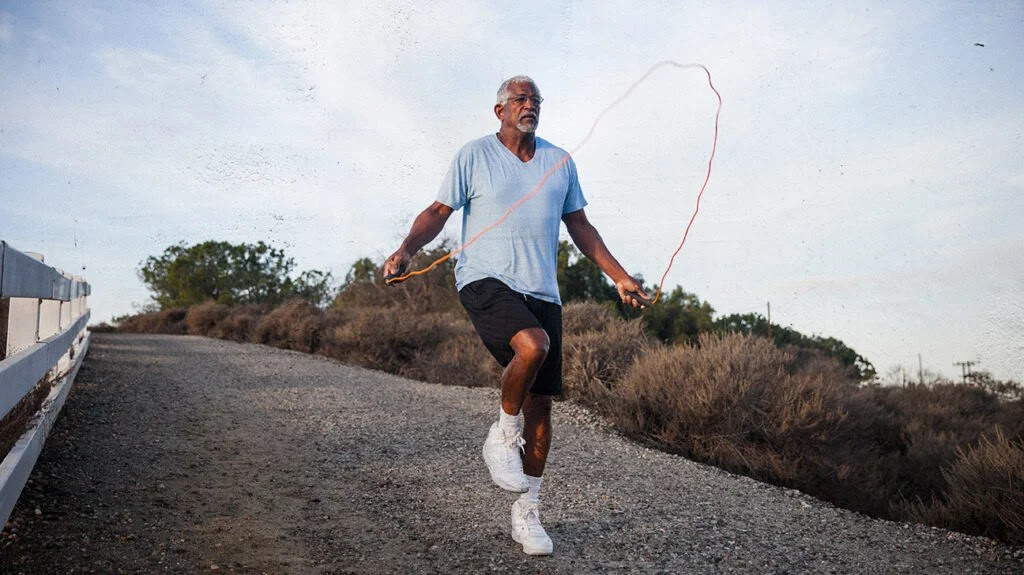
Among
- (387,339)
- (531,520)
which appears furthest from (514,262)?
(387,339)

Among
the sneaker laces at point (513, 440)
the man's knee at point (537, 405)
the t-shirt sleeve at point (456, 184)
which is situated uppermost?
the t-shirt sleeve at point (456, 184)

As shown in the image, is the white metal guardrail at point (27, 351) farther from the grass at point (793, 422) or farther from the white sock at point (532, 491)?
the grass at point (793, 422)

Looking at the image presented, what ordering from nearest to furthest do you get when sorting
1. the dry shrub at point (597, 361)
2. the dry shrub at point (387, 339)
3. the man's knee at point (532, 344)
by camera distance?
1. the man's knee at point (532, 344)
2. the dry shrub at point (597, 361)
3. the dry shrub at point (387, 339)

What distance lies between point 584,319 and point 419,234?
7988 mm

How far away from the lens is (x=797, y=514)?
5.12 m

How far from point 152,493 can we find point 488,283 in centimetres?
242

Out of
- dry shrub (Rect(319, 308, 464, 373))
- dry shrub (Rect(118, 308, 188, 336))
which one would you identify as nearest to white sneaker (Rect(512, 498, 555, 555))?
dry shrub (Rect(319, 308, 464, 373))

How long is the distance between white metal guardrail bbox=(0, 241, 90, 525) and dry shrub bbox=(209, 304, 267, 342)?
13684 mm

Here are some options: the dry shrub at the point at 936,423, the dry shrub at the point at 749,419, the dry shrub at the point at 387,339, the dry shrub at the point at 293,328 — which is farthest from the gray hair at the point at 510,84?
the dry shrub at the point at 293,328

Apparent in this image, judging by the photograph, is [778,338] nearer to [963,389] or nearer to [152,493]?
[963,389]

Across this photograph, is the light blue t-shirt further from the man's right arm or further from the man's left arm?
the man's left arm

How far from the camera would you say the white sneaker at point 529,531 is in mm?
3707

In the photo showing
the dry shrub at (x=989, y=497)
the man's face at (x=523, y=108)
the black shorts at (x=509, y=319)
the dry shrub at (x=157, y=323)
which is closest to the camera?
the black shorts at (x=509, y=319)

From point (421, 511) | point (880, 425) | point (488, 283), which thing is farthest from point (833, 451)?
point (488, 283)
